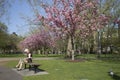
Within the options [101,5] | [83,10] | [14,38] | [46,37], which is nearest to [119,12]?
[101,5]

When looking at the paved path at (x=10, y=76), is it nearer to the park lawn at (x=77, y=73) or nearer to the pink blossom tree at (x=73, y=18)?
the park lawn at (x=77, y=73)

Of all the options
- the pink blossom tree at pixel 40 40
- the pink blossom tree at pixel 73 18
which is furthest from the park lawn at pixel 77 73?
the pink blossom tree at pixel 40 40

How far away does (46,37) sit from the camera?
60.7 m

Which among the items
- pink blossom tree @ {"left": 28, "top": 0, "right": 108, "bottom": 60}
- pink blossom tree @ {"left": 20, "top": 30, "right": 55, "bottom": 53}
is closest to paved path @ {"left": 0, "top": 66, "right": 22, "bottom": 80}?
pink blossom tree @ {"left": 28, "top": 0, "right": 108, "bottom": 60}

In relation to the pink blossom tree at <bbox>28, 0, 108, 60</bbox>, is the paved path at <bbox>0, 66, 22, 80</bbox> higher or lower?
lower

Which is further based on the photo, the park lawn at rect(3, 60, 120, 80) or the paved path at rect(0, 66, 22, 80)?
the paved path at rect(0, 66, 22, 80)

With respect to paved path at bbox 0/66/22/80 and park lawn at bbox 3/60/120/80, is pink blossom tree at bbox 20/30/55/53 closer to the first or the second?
park lawn at bbox 3/60/120/80

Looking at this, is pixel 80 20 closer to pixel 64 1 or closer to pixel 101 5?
pixel 64 1

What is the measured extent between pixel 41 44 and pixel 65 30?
3268cm

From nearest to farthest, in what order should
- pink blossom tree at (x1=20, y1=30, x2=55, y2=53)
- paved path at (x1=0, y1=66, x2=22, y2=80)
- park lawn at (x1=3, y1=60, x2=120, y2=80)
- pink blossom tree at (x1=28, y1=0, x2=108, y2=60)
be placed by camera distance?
park lawn at (x1=3, y1=60, x2=120, y2=80), paved path at (x1=0, y1=66, x2=22, y2=80), pink blossom tree at (x1=28, y1=0, x2=108, y2=60), pink blossom tree at (x1=20, y1=30, x2=55, y2=53)

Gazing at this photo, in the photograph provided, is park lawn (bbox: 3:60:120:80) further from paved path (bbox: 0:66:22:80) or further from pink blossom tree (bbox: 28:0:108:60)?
pink blossom tree (bbox: 28:0:108:60)

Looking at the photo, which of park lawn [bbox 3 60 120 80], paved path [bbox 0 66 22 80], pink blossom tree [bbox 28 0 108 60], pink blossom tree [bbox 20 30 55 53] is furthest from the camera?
pink blossom tree [bbox 20 30 55 53]

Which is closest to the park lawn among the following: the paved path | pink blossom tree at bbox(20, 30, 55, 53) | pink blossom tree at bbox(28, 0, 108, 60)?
the paved path

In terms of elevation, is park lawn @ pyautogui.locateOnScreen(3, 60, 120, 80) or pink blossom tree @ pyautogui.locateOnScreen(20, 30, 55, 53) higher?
pink blossom tree @ pyautogui.locateOnScreen(20, 30, 55, 53)
